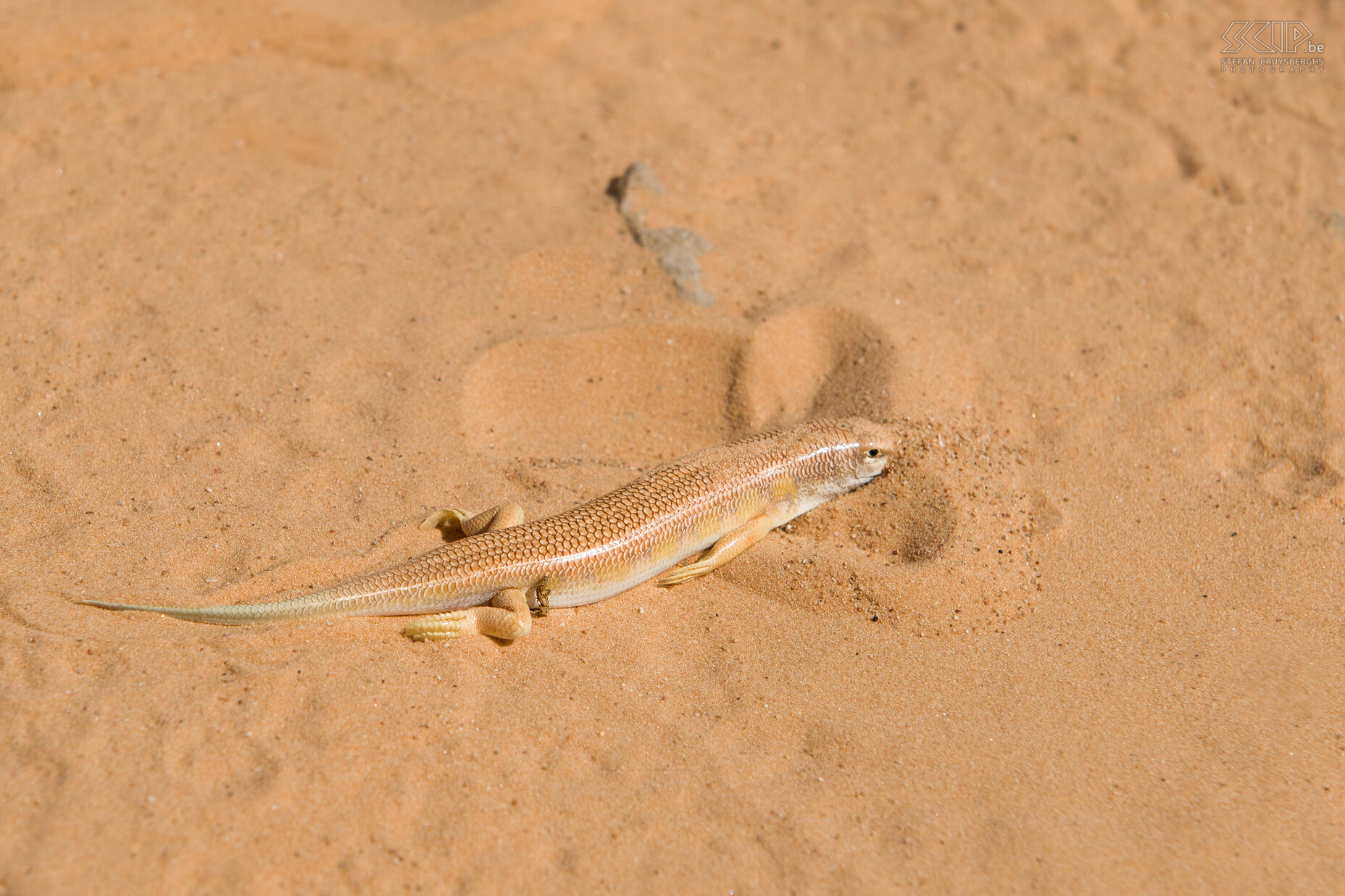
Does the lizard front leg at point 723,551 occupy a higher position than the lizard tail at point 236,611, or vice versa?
the lizard tail at point 236,611

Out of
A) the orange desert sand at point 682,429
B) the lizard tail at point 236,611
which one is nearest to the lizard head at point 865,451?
the orange desert sand at point 682,429

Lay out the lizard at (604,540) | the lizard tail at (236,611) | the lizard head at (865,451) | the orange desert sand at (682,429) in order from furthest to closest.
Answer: the lizard head at (865,451)
the lizard at (604,540)
the lizard tail at (236,611)
the orange desert sand at (682,429)

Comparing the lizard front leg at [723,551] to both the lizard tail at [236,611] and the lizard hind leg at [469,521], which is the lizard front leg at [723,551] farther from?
the lizard tail at [236,611]

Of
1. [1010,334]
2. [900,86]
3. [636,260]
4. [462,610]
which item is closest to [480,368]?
[636,260]

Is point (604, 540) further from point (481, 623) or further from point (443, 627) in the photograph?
point (443, 627)

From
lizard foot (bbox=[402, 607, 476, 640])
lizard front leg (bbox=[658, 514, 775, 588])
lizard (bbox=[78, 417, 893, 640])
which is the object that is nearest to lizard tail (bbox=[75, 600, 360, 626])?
lizard (bbox=[78, 417, 893, 640])

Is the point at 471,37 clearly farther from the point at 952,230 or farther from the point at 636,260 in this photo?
the point at 952,230

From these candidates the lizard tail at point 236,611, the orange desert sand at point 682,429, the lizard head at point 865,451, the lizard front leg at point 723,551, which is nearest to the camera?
the orange desert sand at point 682,429

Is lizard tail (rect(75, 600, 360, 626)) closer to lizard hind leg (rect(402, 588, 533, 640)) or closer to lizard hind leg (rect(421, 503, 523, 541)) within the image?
lizard hind leg (rect(402, 588, 533, 640))
